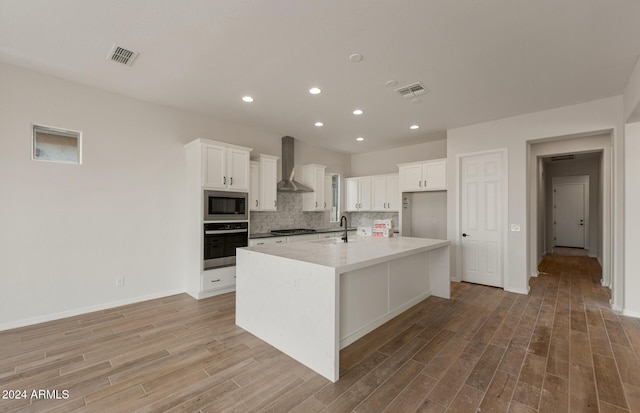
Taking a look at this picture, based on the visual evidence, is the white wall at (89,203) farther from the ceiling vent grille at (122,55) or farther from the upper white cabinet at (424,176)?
the upper white cabinet at (424,176)

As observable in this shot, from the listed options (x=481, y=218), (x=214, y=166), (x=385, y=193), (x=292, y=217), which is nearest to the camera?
(x=214, y=166)

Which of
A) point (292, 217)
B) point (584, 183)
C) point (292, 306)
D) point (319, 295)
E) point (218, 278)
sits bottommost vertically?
point (218, 278)

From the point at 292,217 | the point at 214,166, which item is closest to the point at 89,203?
the point at 214,166

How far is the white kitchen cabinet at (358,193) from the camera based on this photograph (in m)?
6.91

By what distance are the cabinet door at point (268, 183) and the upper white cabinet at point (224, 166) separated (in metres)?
0.53

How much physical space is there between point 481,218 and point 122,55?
5481 mm

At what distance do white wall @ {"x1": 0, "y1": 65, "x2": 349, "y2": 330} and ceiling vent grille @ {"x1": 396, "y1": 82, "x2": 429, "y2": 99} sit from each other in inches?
126

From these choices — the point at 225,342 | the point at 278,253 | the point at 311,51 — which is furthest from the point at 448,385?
the point at 311,51

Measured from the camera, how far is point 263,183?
5.13 metres

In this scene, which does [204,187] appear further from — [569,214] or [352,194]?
[569,214]

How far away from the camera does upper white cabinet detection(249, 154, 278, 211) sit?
5011 millimetres

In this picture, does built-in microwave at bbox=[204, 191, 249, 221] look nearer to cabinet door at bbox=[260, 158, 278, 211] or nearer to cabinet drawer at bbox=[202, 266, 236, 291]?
cabinet door at bbox=[260, 158, 278, 211]

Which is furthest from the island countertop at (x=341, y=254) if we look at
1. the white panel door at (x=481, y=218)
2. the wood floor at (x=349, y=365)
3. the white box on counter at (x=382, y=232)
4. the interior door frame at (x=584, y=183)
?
the interior door frame at (x=584, y=183)

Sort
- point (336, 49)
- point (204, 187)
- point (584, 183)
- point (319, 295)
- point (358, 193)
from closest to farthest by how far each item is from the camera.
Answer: point (319, 295), point (336, 49), point (204, 187), point (358, 193), point (584, 183)
